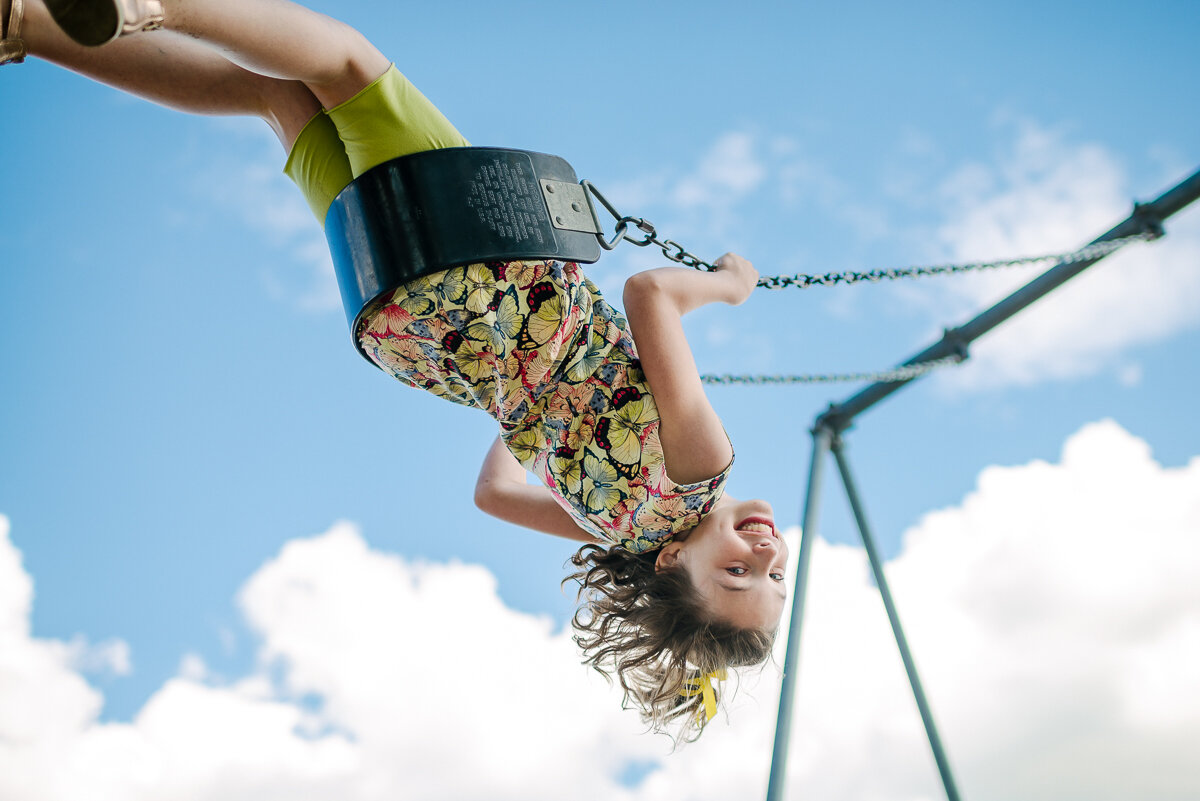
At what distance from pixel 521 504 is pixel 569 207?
890 millimetres

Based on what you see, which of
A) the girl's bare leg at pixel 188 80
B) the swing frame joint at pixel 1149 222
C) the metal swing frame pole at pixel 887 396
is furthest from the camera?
the swing frame joint at pixel 1149 222

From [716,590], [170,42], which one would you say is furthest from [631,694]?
[170,42]

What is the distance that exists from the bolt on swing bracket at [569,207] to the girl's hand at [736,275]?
1.11 feet

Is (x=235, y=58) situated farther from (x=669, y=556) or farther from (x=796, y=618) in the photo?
(x=796, y=618)

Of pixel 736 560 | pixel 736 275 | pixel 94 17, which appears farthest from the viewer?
pixel 736 560

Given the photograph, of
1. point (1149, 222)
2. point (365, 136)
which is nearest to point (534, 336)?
point (365, 136)

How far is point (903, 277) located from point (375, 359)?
4.46ft

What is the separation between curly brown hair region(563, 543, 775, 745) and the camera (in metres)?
2.35

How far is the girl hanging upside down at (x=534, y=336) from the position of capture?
1.54m

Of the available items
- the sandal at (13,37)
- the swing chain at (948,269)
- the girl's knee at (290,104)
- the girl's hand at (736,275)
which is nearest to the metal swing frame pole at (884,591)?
the swing chain at (948,269)

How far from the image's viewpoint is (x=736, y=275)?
2.06m

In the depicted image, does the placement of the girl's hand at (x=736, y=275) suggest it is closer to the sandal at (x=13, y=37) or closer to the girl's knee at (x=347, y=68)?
the girl's knee at (x=347, y=68)

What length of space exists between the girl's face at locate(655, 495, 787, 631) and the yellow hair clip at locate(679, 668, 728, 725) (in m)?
0.19

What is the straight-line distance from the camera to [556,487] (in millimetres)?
2111
